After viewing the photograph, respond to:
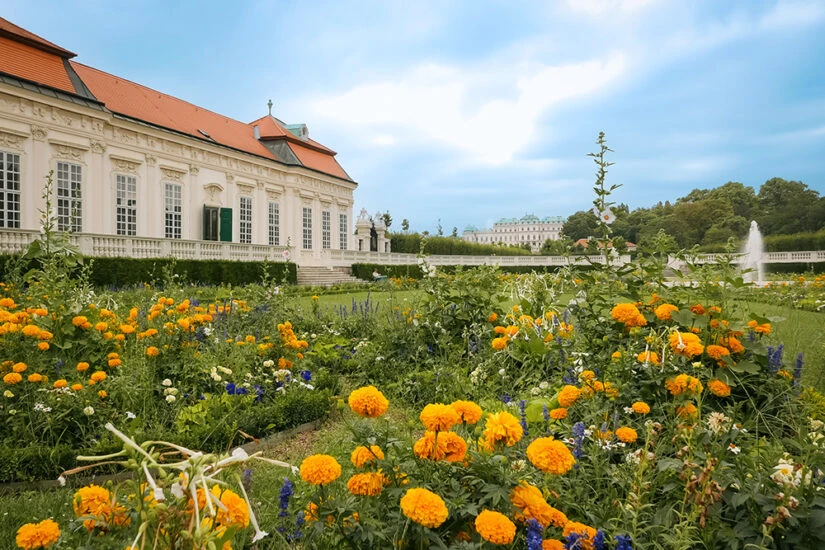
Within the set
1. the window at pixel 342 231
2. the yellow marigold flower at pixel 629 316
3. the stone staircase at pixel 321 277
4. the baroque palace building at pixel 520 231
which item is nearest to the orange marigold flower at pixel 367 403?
the yellow marigold flower at pixel 629 316

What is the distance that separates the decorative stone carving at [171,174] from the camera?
69.6 feet

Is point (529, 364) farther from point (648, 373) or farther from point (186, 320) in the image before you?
point (186, 320)

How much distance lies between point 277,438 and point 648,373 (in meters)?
2.53

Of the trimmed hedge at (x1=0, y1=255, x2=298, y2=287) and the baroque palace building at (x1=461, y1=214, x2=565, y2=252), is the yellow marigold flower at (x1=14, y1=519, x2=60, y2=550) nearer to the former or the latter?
the trimmed hedge at (x1=0, y1=255, x2=298, y2=287)

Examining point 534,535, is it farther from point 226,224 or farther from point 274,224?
point 274,224

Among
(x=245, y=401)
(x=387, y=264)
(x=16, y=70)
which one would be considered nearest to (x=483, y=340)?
(x=245, y=401)

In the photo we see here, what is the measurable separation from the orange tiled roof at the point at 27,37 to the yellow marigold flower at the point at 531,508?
69.2ft

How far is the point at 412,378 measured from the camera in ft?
14.9

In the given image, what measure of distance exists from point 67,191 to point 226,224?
24.0 feet

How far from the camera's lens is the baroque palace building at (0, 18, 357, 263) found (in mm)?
16062

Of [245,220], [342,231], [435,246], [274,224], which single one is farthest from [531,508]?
[435,246]

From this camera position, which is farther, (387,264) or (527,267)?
(527,267)

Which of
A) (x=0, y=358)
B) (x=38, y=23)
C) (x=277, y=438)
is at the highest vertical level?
(x=38, y=23)

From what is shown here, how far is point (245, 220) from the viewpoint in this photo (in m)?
25.8
